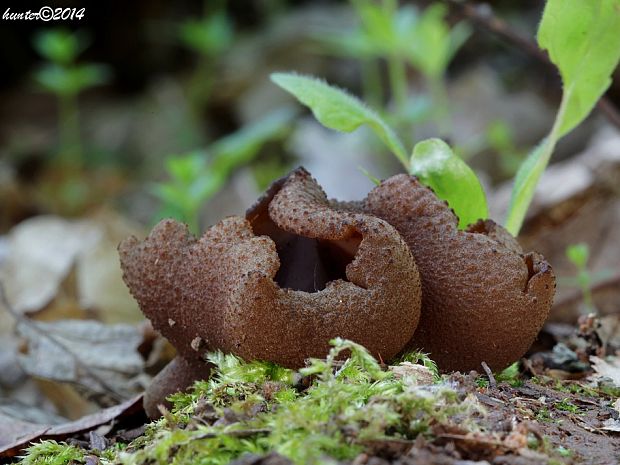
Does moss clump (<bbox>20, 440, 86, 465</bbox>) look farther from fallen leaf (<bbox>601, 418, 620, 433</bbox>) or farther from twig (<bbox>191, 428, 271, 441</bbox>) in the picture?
fallen leaf (<bbox>601, 418, 620, 433</bbox>)

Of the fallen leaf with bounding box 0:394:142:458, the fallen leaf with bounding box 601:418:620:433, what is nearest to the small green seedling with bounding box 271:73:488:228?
the fallen leaf with bounding box 601:418:620:433

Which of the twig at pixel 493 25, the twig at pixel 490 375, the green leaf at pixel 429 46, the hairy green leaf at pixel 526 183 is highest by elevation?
the green leaf at pixel 429 46

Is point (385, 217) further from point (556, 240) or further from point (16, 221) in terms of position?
point (16, 221)

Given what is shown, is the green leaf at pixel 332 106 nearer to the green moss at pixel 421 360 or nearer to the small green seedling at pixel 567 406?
the green moss at pixel 421 360

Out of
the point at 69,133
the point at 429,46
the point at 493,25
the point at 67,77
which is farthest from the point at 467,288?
the point at 69,133

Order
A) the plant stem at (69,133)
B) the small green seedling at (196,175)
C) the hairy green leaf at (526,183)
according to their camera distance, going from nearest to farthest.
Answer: the hairy green leaf at (526,183), the small green seedling at (196,175), the plant stem at (69,133)

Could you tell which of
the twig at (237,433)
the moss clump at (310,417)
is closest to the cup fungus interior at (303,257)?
the moss clump at (310,417)

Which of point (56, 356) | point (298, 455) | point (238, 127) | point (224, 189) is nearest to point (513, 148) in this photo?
point (224, 189)
